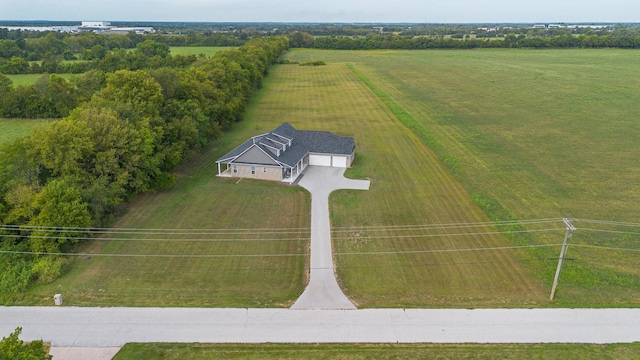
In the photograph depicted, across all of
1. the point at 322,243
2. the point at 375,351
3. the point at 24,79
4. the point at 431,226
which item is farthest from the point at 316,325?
the point at 24,79

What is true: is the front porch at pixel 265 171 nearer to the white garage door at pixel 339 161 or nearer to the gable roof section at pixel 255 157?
the gable roof section at pixel 255 157

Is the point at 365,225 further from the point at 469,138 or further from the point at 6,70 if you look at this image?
the point at 6,70

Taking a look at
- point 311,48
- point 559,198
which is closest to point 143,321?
point 559,198

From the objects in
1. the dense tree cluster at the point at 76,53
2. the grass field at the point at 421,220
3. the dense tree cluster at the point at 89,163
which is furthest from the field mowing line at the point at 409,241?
the dense tree cluster at the point at 76,53

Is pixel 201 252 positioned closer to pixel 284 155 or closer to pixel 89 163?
pixel 89 163

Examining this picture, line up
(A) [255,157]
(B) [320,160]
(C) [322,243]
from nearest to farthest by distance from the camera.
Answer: (C) [322,243]
(A) [255,157]
(B) [320,160]

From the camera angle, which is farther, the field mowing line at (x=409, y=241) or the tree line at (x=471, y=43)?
the tree line at (x=471, y=43)

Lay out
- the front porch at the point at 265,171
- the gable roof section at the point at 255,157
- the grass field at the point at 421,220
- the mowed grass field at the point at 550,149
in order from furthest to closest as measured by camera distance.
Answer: the front porch at the point at 265,171
the gable roof section at the point at 255,157
the mowed grass field at the point at 550,149
the grass field at the point at 421,220
